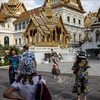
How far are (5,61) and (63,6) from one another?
26.6m

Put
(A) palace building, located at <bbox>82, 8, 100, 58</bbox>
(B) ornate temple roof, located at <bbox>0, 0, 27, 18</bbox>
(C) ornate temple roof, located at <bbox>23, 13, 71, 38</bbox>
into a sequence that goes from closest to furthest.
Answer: (C) ornate temple roof, located at <bbox>23, 13, 71, 38</bbox>
(A) palace building, located at <bbox>82, 8, 100, 58</bbox>
(B) ornate temple roof, located at <bbox>0, 0, 27, 18</bbox>

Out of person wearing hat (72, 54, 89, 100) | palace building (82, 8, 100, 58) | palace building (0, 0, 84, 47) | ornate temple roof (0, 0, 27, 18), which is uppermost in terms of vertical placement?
ornate temple roof (0, 0, 27, 18)

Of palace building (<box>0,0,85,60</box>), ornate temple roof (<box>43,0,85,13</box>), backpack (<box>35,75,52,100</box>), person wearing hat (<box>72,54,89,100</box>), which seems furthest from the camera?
ornate temple roof (<box>43,0,85,13</box>)

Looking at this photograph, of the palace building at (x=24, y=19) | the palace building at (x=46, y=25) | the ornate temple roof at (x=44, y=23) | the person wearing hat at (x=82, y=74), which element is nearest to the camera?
the person wearing hat at (x=82, y=74)

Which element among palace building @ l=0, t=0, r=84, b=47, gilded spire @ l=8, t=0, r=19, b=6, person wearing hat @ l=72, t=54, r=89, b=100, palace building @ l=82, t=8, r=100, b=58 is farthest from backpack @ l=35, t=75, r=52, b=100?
gilded spire @ l=8, t=0, r=19, b=6

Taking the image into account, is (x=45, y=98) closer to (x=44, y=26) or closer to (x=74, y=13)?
(x=44, y=26)

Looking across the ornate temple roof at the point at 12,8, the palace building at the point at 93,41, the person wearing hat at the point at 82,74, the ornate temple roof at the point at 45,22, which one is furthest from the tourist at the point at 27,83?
the ornate temple roof at the point at 12,8

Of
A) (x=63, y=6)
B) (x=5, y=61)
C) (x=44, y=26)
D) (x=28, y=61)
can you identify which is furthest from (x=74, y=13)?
(x=28, y=61)

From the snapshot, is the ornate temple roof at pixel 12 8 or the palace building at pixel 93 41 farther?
the ornate temple roof at pixel 12 8

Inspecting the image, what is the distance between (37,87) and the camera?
2.28 metres

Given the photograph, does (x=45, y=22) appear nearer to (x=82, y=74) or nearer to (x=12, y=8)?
(x=82, y=74)

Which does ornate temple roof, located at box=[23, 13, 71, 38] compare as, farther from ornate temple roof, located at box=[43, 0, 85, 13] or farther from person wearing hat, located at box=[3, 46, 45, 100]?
person wearing hat, located at box=[3, 46, 45, 100]

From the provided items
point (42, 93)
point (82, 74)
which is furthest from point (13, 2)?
point (42, 93)

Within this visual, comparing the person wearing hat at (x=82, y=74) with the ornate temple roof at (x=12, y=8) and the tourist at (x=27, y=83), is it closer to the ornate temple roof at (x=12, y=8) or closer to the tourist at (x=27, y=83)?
the tourist at (x=27, y=83)
